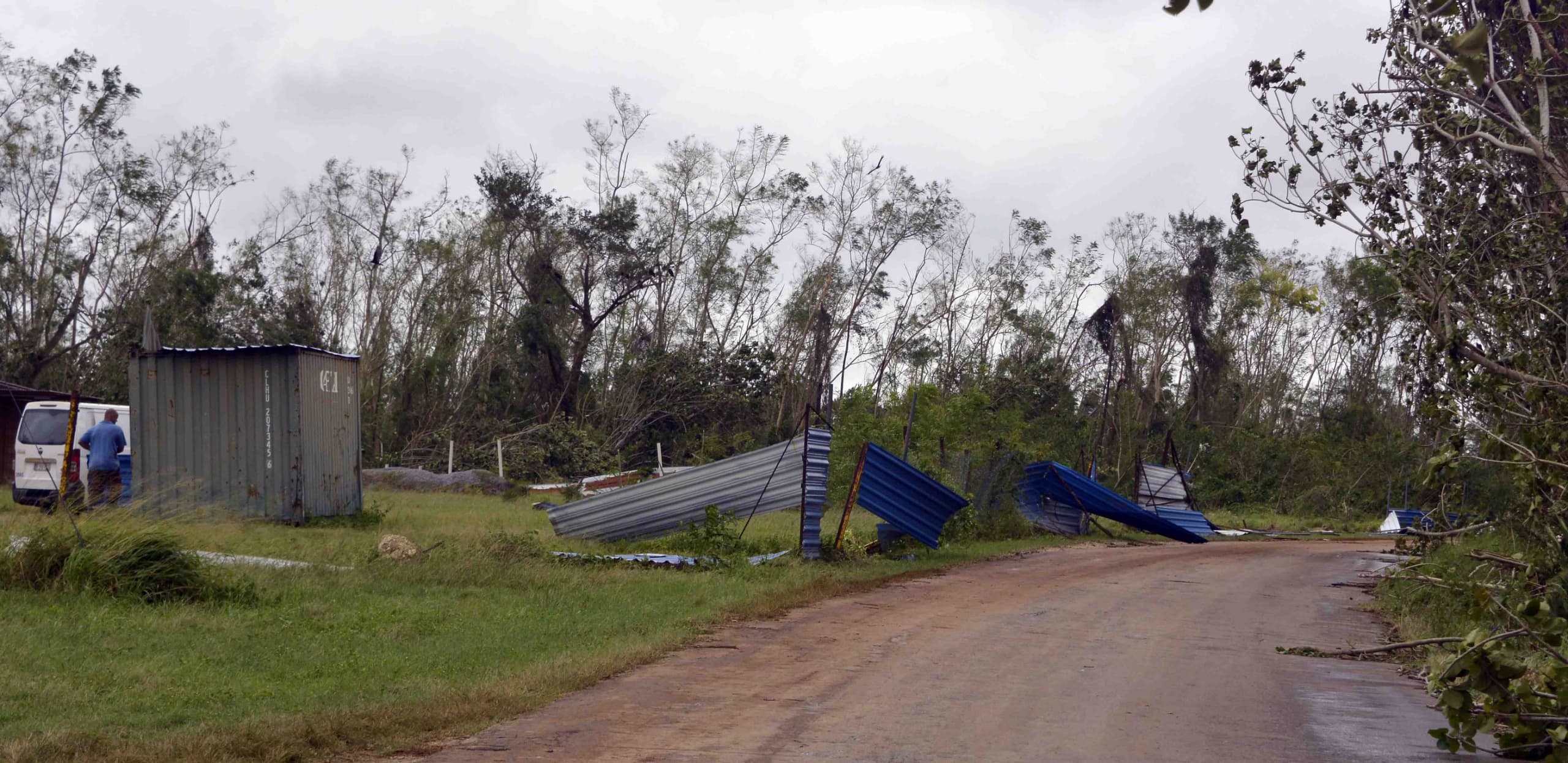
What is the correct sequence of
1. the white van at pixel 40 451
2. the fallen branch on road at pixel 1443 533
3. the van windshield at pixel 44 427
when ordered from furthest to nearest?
the van windshield at pixel 44 427
the white van at pixel 40 451
the fallen branch on road at pixel 1443 533

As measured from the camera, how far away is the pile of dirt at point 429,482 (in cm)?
2830

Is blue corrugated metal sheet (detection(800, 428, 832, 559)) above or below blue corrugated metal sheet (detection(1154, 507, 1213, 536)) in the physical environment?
above

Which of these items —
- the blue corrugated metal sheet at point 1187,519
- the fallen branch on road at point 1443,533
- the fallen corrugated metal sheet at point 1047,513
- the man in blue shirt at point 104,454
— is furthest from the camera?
the blue corrugated metal sheet at point 1187,519

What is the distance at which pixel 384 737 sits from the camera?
6031mm

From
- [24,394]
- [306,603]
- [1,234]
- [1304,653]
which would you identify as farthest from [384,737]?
[1,234]

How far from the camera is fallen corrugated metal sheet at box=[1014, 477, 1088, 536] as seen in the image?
74.6ft

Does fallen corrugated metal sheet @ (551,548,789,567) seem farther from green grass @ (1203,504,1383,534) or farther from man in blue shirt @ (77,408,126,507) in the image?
green grass @ (1203,504,1383,534)

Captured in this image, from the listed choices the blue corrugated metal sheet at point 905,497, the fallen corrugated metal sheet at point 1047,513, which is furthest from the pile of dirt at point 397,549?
the fallen corrugated metal sheet at point 1047,513

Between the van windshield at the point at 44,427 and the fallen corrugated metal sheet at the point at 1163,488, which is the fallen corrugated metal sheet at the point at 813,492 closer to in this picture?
the van windshield at the point at 44,427

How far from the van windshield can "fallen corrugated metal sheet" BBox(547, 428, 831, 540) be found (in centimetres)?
802

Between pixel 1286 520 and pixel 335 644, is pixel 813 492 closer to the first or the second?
pixel 335 644

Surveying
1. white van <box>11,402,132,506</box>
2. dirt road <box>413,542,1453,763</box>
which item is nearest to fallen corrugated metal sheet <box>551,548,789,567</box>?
dirt road <box>413,542,1453,763</box>

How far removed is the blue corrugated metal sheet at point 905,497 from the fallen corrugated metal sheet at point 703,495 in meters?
0.58

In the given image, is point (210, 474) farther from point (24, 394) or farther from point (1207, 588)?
point (1207, 588)
